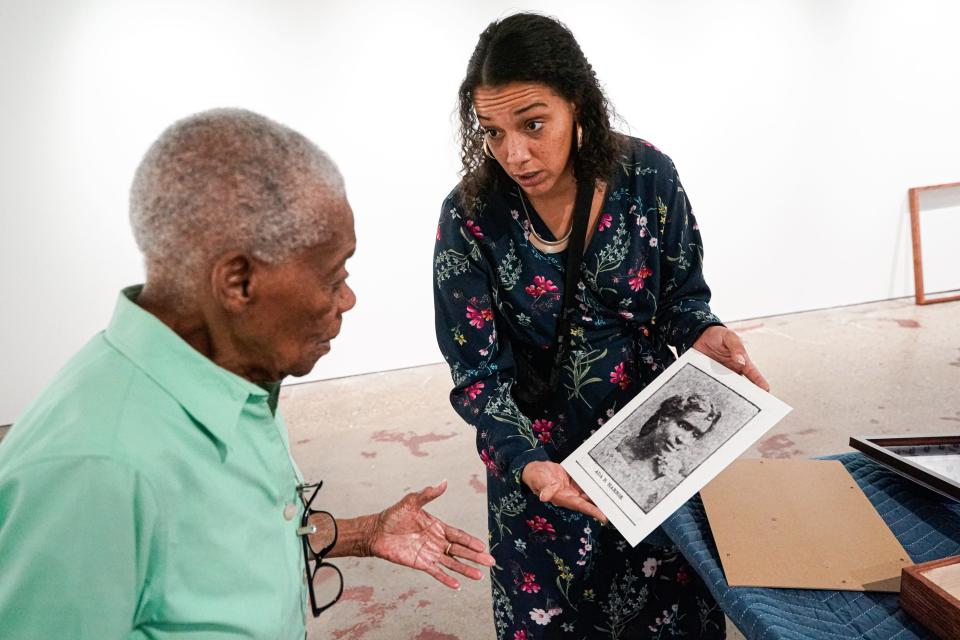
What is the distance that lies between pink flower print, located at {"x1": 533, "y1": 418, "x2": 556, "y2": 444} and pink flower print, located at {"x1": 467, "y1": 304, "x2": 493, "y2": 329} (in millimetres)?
256

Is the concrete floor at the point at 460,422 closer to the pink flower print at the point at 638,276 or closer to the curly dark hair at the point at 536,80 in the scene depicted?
the pink flower print at the point at 638,276

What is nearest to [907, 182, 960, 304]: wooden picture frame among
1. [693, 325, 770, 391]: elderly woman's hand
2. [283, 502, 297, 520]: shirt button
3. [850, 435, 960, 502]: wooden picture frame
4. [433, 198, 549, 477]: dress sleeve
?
[850, 435, 960, 502]: wooden picture frame

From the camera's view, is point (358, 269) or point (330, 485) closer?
point (330, 485)

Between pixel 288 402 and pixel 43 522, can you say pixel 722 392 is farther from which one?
pixel 288 402

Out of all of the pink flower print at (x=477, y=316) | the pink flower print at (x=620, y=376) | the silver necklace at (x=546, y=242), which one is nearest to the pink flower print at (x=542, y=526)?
the pink flower print at (x=620, y=376)

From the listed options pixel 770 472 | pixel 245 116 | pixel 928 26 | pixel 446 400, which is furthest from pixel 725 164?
pixel 245 116

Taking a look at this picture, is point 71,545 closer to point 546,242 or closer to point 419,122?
point 546,242

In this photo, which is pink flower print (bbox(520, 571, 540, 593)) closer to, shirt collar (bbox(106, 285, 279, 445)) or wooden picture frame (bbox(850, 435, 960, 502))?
wooden picture frame (bbox(850, 435, 960, 502))

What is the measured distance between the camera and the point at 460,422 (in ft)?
12.1

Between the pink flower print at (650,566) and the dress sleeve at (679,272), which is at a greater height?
the dress sleeve at (679,272)

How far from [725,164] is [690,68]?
722 millimetres

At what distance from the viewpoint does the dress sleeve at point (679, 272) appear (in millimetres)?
1323

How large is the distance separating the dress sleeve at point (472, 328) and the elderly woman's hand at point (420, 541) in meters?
0.18

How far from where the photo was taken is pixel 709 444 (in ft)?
3.71
